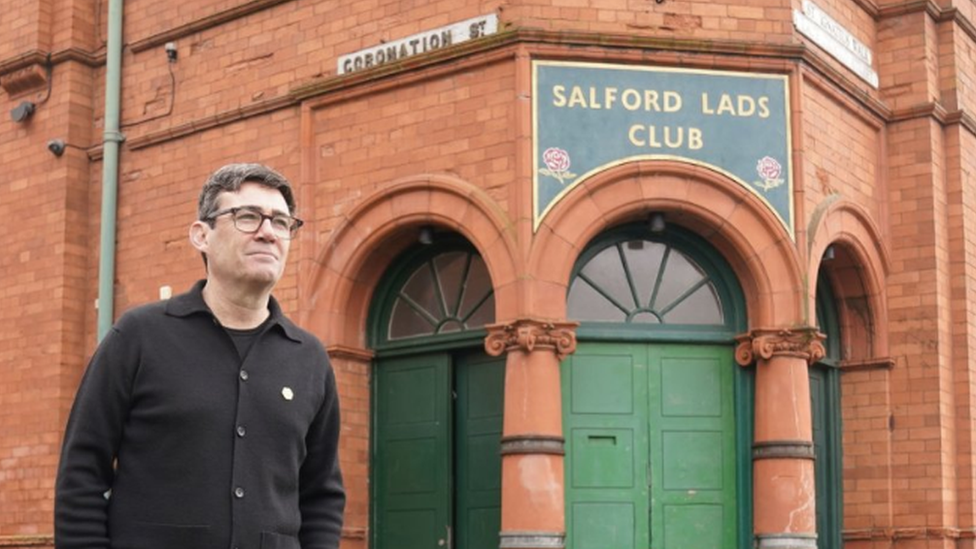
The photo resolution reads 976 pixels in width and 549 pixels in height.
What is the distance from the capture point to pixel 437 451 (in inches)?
488

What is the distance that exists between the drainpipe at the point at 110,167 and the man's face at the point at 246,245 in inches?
419

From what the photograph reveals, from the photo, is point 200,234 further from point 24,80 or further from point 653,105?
point 24,80

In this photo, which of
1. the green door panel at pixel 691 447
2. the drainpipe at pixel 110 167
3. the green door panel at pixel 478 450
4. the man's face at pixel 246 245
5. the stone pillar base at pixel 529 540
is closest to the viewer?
the man's face at pixel 246 245

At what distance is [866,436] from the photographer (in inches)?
518

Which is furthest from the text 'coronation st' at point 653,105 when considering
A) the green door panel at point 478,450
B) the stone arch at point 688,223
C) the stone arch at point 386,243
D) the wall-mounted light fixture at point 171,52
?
the wall-mounted light fixture at point 171,52

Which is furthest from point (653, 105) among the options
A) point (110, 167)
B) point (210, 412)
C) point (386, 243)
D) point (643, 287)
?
point (210, 412)

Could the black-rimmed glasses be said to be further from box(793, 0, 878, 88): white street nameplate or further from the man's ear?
box(793, 0, 878, 88): white street nameplate

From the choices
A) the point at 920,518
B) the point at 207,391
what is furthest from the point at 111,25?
the point at 207,391

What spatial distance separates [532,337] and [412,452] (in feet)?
6.45

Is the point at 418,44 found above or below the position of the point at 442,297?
above

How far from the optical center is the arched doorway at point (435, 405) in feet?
39.9

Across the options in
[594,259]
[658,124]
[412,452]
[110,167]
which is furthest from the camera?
[110,167]

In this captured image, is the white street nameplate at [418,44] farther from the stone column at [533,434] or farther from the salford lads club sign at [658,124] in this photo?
the stone column at [533,434]

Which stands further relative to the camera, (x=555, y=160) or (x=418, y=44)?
(x=418, y=44)
